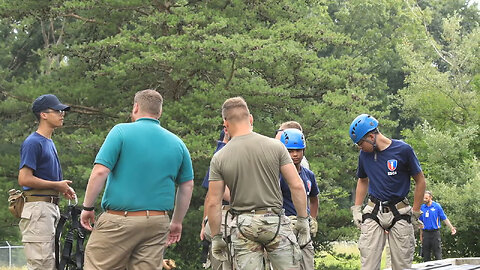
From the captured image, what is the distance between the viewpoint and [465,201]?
83.5 feet

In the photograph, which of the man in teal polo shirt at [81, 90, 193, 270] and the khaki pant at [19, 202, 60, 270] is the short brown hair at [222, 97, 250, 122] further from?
the khaki pant at [19, 202, 60, 270]

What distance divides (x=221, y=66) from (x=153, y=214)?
53.8 feet

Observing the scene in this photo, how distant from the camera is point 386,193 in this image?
872 centimetres

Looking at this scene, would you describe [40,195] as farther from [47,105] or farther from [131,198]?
[131,198]

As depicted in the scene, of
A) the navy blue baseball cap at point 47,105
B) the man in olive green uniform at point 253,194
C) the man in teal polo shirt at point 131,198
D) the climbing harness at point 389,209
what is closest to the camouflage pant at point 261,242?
the man in olive green uniform at point 253,194

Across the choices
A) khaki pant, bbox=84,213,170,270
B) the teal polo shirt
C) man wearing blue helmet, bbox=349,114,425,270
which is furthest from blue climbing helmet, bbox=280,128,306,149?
khaki pant, bbox=84,213,170,270

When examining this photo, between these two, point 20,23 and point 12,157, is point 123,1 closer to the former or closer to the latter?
point 20,23

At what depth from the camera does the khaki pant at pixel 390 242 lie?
8.71 meters

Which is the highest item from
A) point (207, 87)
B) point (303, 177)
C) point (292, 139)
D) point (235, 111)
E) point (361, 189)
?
point (207, 87)

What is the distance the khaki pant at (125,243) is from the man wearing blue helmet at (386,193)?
292 cm

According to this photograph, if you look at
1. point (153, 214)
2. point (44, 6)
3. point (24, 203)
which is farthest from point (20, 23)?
point (153, 214)

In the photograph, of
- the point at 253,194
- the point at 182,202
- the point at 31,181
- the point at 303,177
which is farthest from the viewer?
the point at 303,177

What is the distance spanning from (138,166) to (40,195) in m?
2.05

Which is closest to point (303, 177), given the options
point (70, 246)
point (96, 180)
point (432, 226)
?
point (70, 246)
